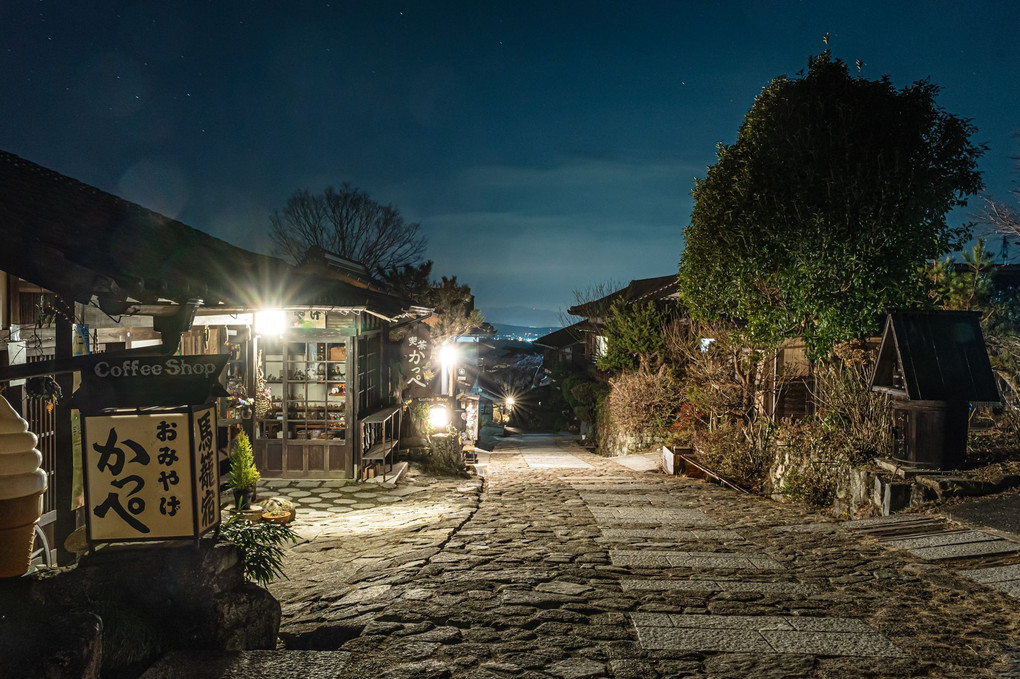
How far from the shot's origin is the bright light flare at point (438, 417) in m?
17.6

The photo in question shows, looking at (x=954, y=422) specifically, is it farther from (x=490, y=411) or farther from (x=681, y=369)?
(x=490, y=411)

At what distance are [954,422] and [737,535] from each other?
148 inches

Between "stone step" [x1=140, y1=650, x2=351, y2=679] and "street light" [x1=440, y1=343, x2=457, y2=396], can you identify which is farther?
"street light" [x1=440, y1=343, x2=457, y2=396]

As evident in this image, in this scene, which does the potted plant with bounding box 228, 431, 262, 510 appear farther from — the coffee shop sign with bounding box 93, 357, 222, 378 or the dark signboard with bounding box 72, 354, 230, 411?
the coffee shop sign with bounding box 93, 357, 222, 378

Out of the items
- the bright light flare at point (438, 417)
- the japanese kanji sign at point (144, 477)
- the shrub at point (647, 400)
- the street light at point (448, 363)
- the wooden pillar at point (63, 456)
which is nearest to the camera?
the japanese kanji sign at point (144, 477)

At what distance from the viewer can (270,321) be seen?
1267cm

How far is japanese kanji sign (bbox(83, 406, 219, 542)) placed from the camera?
16.4 feet

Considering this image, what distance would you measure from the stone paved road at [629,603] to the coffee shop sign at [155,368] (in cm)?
236

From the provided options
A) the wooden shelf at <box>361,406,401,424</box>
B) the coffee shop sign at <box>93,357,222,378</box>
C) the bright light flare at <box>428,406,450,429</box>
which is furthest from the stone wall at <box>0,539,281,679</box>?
the bright light flare at <box>428,406,450,429</box>

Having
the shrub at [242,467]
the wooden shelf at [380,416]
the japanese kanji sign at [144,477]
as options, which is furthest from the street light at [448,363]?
the japanese kanji sign at [144,477]

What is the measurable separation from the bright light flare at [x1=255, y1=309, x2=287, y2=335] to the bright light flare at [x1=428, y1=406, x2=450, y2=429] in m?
5.80

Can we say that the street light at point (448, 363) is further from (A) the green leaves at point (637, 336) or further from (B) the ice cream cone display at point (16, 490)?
(B) the ice cream cone display at point (16, 490)

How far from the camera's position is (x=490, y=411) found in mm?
43750

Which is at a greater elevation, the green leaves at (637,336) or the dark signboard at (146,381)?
the green leaves at (637,336)
